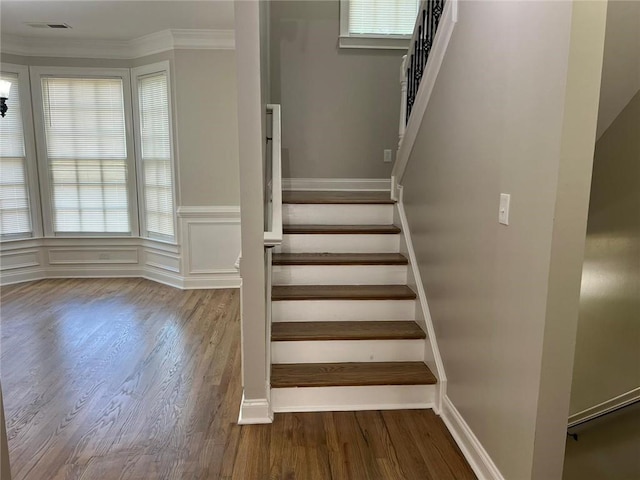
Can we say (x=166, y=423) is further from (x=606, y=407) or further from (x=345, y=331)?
(x=606, y=407)

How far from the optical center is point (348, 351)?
2.74 metres

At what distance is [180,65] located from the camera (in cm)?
470

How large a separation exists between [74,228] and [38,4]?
96.5 inches

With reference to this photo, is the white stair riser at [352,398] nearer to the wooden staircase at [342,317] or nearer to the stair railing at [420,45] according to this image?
the wooden staircase at [342,317]

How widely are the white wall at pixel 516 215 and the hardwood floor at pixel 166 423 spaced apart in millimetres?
397

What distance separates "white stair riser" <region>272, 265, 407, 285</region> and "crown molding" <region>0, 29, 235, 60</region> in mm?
2781

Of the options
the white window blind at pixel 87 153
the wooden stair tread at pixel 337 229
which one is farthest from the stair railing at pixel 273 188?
the white window blind at pixel 87 153

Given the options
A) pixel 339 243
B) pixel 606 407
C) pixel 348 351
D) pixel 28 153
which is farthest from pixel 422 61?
pixel 28 153

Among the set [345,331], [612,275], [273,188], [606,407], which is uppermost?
[273,188]

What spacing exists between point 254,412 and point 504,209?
162 cm

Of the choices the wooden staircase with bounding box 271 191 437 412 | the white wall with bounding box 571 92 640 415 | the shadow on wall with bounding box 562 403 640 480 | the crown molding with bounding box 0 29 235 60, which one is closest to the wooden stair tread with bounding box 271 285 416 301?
the wooden staircase with bounding box 271 191 437 412

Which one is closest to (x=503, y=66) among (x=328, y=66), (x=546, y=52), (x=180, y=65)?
(x=546, y=52)

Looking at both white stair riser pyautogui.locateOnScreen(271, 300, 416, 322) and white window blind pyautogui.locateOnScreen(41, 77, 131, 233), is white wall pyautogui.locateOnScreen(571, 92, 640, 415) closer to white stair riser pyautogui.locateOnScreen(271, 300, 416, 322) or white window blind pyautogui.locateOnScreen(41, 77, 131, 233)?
white stair riser pyautogui.locateOnScreen(271, 300, 416, 322)

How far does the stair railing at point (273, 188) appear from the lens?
2385 mm
